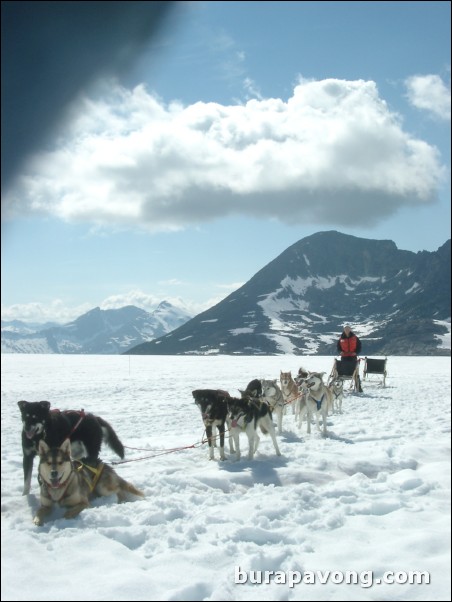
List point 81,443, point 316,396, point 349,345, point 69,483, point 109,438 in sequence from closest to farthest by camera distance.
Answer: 1. point 69,483
2. point 81,443
3. point 109,438
4. point 316,396
5. point 349,345

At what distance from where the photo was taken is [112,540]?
532 cm

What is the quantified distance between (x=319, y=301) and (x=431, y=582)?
26.2 meters

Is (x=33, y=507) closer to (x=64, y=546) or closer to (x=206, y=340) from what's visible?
(x=64, y=546)

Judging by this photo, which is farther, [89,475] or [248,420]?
[248,420]

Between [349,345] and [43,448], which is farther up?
[349,345]

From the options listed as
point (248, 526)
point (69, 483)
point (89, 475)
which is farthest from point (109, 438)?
point (248, 526)

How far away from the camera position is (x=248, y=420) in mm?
9141

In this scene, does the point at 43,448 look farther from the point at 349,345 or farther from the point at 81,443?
the point at 349,345

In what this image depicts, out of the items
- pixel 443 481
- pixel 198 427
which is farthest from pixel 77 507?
pixel 198 427

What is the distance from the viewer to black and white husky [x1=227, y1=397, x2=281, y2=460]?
905cm

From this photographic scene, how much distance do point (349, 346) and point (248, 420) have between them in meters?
10.2

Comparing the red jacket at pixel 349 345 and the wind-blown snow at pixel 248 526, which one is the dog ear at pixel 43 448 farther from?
the red jacket at pixel 349 345

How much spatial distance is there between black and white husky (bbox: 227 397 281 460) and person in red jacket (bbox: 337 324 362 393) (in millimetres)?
8731

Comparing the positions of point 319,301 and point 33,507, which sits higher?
point 319,301
